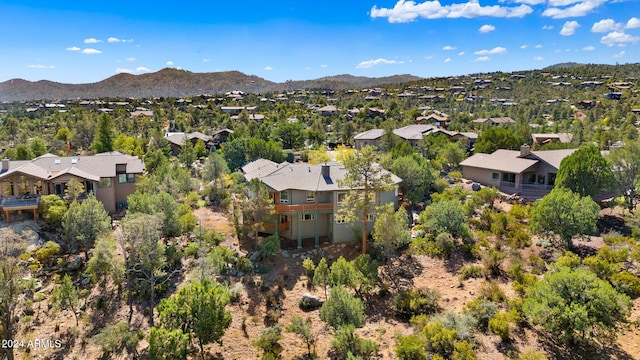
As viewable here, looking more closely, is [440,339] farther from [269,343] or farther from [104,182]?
[104,182]

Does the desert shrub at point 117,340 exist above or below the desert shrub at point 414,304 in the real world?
below

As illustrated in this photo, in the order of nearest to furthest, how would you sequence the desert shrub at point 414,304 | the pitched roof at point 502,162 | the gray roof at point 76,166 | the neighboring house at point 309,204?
the desert shrub at point 414,304 → the neighboring house at point 309,204 → the gray roof at point 76,166 → the pitched roof at point 502,162

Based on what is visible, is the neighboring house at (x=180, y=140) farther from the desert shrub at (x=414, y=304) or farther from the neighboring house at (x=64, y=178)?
the desert shrub at (x=414, y=304)

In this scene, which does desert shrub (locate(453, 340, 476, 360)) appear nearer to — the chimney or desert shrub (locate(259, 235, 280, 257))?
desert shrub (locate(259, 235, 280, 257))

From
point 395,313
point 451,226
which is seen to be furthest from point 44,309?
point 451,226

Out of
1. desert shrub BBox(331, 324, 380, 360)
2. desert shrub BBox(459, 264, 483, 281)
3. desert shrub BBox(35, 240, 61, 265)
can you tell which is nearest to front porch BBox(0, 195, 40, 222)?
desert shrub BBox(35, 240, 61, 265)

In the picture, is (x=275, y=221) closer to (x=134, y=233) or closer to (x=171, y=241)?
(x=171, y=241)

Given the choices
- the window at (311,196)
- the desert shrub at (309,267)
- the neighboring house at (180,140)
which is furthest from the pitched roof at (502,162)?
the neighboring house at (180,140)
